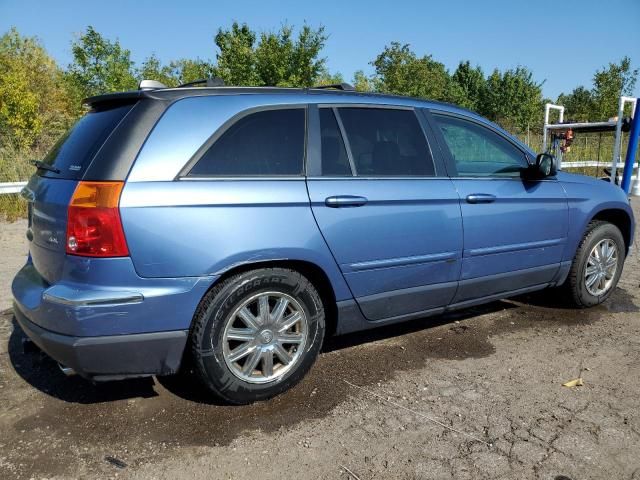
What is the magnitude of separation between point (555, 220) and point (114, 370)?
3.45 metres

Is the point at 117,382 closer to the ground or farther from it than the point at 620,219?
closer to the ground

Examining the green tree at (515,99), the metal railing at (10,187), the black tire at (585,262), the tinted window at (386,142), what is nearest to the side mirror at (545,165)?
the black tire at (585,262)

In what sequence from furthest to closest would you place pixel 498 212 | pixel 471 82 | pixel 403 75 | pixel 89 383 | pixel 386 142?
1. pixel 471 82
2. pixel 403 75
3. pixel 498 212
4. pixel 386 142
5. pixel 89 383

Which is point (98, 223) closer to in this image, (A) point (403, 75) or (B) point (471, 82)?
(A) point (403, 75)

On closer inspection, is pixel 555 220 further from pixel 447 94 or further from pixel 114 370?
pixel 447 94

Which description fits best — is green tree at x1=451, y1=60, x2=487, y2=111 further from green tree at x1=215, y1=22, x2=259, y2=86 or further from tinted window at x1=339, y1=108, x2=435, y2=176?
tinted window at x1=339, y1=108, x2=435, y2=176

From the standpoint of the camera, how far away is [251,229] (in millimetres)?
2725

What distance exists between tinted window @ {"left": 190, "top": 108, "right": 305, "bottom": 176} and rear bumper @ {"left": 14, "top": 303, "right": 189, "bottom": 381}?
34.6 inches

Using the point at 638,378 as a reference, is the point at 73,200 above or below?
above

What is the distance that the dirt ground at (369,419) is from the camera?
95.7 inches

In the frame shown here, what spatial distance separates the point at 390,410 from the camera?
115 inches

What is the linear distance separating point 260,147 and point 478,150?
1969 mm

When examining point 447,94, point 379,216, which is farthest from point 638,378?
point 447,94

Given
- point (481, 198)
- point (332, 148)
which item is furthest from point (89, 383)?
point (481, 198)
